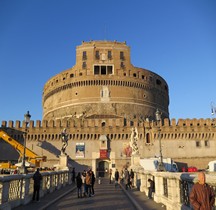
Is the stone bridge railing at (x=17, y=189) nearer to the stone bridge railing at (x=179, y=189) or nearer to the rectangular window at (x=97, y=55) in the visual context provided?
the stone bridge railing at (x=179, y=189)

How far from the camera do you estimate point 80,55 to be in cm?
4553

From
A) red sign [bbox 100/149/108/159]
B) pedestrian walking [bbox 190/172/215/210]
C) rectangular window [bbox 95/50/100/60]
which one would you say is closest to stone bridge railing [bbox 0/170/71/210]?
pedestrian walking [bbox 190/172/215/210]

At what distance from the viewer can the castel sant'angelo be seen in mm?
33531

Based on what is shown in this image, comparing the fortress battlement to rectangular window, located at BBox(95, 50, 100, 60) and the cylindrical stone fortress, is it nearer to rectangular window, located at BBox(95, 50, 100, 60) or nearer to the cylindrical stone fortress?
the cylindrical stone fortress

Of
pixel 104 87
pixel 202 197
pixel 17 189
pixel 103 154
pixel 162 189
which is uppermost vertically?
pixel 104 87

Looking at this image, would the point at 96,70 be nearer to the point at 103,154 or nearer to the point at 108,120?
the point at 108,120

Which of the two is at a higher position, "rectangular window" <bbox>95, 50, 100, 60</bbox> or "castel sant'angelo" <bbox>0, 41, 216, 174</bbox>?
"rectangular window" <bbox>95, 50, 100, 60</bbox>

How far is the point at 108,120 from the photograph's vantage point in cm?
3500

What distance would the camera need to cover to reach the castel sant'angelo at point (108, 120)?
110 feet

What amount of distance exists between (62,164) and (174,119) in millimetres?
20324

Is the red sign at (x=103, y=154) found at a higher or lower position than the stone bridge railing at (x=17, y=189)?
higher

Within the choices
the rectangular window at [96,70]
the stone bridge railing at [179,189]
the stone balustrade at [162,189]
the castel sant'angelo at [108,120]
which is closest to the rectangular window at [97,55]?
the castel sant'angelo at [108,120]

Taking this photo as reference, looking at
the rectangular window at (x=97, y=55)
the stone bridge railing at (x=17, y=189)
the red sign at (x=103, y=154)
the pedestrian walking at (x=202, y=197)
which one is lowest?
the stone bridge railing at (x=17, y=189)

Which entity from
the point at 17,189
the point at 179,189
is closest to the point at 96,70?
the point at 17,189
